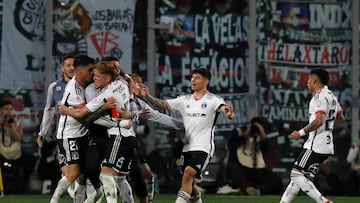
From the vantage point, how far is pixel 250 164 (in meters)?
25.2

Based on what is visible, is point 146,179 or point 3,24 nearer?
point 146,179

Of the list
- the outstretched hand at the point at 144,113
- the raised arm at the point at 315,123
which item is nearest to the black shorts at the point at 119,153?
the outstretched hand at the point at 144,113

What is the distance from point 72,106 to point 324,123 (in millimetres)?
3964

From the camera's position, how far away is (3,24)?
1019 inches

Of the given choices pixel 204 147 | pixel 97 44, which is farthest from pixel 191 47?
pixel 204 147

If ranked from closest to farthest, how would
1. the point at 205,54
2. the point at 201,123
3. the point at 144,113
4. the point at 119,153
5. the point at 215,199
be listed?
the point at 119,153
the point at 201,123
the point at 144,113
the point at 215,199
the point at 205,54

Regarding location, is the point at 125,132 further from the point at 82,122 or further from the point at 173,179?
the point at 173,179

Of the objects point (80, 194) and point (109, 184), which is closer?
point (109, 184)

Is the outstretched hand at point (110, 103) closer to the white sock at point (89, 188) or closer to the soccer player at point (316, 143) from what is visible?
the white sock at point (89, 188)

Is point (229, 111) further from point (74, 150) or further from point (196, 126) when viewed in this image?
point (74, 150)

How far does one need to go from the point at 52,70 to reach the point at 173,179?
3.40m

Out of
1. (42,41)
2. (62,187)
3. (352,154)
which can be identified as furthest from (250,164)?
(62,187)

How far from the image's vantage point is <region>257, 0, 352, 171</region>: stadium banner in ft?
89.6

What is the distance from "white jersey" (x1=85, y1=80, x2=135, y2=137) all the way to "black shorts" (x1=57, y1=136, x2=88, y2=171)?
70 cm
